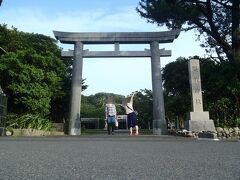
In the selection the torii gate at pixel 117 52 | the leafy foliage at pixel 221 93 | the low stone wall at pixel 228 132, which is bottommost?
the low stone wall at pixel 228 132

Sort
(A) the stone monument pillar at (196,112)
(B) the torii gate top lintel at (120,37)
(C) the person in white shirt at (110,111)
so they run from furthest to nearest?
(B) the torii gate top lintel at (120,37)
(A) the stone monument pillar at (196,112)
(C) the person in white shirt at (110,111)

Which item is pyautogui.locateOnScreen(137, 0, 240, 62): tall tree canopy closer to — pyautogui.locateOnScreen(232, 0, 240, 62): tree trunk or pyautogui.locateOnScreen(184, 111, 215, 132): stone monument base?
pyautogui.locateOnScreen(232, 0, 240, 62): tree trunk

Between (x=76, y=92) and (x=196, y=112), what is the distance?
8.10 metres

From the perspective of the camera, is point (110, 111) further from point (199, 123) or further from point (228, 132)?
point (228, 132)

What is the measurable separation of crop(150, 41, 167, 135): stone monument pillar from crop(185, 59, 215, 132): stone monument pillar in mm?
5335

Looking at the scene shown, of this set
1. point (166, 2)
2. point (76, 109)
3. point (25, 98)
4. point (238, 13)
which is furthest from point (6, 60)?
point (238, 13)

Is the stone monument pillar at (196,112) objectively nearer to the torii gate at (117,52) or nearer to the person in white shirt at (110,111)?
the person in white shirt at (110,111)

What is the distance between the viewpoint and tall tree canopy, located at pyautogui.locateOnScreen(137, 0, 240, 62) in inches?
715

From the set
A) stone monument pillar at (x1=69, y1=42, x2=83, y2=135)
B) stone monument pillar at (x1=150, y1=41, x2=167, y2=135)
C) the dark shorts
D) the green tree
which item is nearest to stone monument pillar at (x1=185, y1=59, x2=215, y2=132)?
the dark shorts

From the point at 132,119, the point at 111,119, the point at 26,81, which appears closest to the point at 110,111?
the point at 111,119

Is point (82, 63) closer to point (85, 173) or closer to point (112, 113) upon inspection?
point (112, 113)

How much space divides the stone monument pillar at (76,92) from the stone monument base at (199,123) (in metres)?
7.54

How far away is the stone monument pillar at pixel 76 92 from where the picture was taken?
61.9 feet

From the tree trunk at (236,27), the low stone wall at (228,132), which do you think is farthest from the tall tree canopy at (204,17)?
the low stone wall at (228,132)
